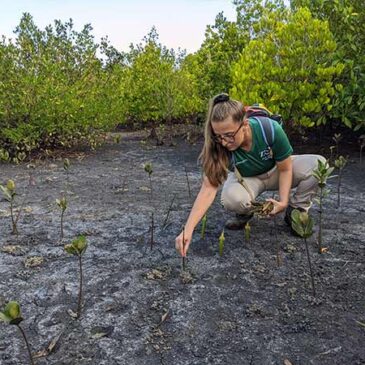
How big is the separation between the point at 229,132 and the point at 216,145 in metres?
0.24

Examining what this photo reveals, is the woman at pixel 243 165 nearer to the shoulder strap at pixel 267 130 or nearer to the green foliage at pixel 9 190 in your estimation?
the shoulder strap at pixel 267 130

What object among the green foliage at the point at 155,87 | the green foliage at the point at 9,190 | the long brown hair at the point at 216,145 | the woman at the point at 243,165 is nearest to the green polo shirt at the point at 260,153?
the woman at the point at 243,165

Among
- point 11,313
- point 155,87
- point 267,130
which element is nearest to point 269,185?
point 267,130

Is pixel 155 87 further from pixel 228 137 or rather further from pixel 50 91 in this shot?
pixel 228 137

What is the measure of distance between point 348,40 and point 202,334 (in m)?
4.72

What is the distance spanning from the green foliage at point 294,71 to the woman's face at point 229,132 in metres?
2.80

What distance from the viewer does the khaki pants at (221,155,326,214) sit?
298 centimetres

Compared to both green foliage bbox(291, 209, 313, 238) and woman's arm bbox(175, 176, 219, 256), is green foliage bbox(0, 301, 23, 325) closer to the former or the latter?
woman's arm bbox(175, 176, 219, 256)

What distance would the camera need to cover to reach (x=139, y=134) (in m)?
9.52

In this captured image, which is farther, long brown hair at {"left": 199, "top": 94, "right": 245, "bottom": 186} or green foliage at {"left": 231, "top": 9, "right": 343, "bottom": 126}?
green foliage at {"left": 231, "top": 9, "right": 343, "bottom": 126}

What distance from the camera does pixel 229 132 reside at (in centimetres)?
Result: 249

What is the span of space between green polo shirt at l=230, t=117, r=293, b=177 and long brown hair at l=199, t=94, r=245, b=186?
135 mm

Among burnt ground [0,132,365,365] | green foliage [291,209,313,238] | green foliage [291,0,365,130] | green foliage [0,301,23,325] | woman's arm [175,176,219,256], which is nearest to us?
green foliage [0,301,23,325]

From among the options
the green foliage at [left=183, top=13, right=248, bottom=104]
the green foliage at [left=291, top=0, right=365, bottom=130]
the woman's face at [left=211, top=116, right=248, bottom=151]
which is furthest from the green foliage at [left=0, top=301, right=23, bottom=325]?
the green foliage at [left=183, top=13, right=248, bottom=104]
